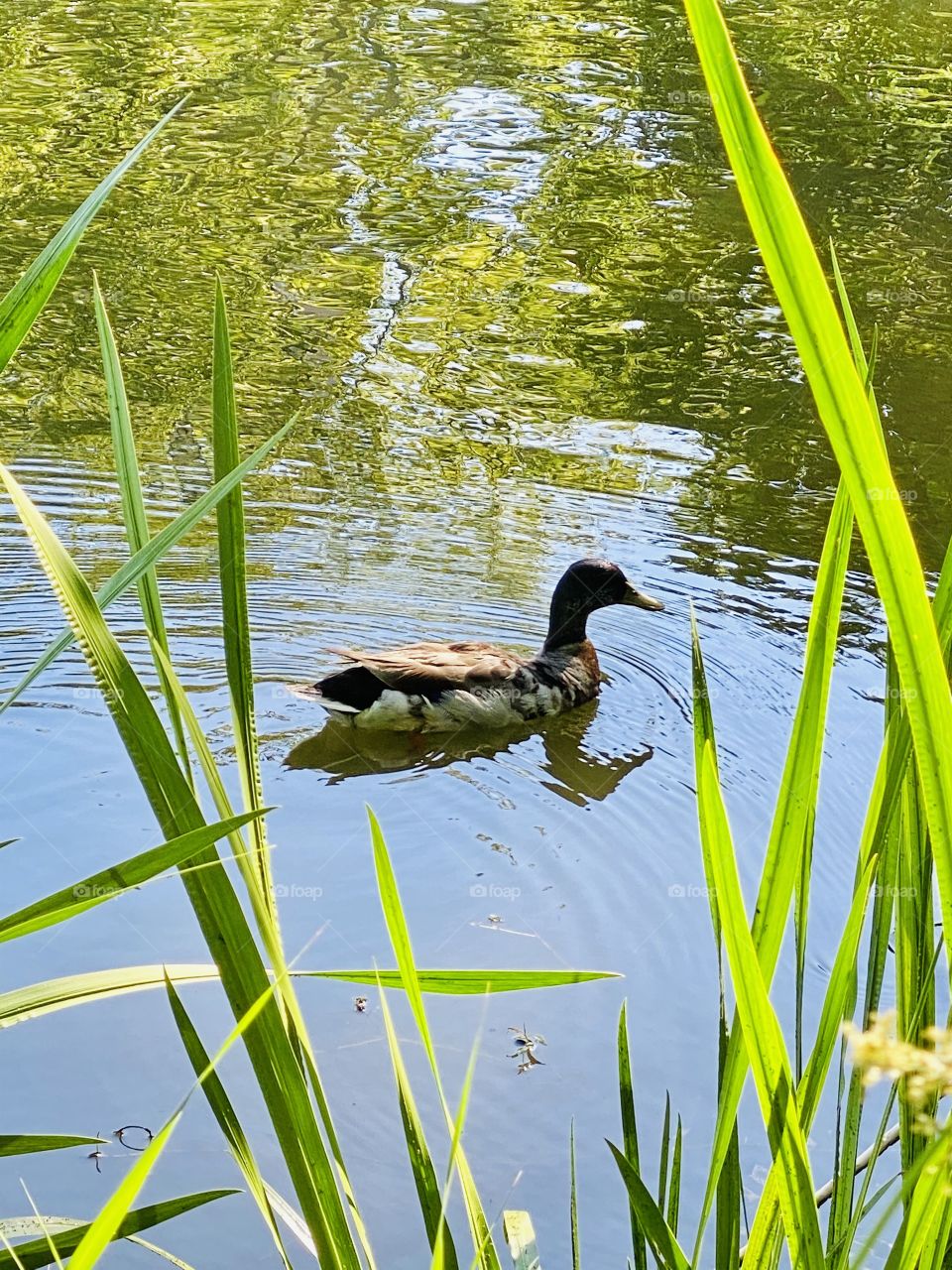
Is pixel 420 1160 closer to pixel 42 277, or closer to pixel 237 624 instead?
pixel 237 624

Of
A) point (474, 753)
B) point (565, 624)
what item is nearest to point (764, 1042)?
point (474, 753)

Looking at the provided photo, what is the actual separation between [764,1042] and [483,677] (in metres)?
4.62

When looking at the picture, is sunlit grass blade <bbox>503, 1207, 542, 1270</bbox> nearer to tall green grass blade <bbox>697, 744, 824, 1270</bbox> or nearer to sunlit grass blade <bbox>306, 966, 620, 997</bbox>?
tall green grass blade <bbox>697, 744, 824, 1270</bbox>

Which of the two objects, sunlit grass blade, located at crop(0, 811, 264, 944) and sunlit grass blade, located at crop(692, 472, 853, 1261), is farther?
sunlit grass blade, located at crop(692, 472, 853, 1261)

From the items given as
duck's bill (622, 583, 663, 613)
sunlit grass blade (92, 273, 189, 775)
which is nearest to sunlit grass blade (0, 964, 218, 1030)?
sunlit grass blade (92, 273, 189, 775)

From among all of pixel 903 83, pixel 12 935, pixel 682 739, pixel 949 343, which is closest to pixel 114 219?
pixel 949 343

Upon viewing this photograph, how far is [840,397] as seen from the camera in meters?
0.81

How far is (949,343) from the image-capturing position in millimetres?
8422

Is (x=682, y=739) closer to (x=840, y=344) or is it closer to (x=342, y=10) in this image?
(x=840, y=344)

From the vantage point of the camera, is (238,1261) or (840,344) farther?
(238,1261)

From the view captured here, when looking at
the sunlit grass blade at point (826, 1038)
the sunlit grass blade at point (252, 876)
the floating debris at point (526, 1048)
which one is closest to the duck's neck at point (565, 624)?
the floating debris at point (526, 1048)

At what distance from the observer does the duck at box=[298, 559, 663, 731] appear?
220 inches

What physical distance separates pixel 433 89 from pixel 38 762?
870cm

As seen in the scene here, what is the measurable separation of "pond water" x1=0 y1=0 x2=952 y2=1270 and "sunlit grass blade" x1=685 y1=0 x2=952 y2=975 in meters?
1.68
